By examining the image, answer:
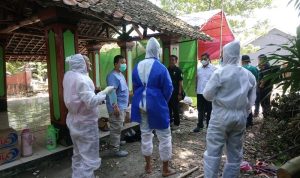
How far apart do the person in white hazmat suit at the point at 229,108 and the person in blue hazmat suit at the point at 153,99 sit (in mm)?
682

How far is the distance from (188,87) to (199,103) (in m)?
3.03

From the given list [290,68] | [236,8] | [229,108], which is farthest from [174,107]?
[236,8]

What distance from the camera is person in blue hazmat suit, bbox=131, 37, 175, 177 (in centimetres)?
359

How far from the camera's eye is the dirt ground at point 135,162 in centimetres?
397

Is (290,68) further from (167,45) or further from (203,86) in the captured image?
(167,45)

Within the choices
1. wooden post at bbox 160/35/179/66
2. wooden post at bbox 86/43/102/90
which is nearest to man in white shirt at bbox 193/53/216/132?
wooden post at bbox 160/35/179/66

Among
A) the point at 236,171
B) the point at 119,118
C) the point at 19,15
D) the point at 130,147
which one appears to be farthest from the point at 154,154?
the point at 19,15

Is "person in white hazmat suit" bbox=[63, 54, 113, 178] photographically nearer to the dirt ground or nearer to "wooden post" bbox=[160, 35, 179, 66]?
the dirt ground

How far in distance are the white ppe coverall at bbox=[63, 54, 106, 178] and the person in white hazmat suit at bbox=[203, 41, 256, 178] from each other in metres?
1.37

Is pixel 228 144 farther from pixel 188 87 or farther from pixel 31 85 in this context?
pixel 31 85

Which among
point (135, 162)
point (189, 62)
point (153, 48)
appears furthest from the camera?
point (189, 62)

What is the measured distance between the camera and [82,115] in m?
3.33

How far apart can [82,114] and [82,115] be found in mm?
13

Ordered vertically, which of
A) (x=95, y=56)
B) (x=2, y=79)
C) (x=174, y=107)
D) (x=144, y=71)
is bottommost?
(x=174, y=107)
